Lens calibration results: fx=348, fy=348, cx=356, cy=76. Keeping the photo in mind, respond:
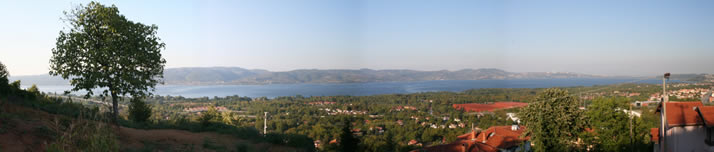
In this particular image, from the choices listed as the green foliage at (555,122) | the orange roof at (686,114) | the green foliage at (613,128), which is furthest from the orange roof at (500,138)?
the orange roof at (686,114)

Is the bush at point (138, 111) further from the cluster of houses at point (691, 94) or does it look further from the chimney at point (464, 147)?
the cluster of houses at point (691, 94)

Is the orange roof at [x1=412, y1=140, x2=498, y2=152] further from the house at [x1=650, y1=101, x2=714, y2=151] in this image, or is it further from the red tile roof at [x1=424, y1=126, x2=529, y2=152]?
the house at [x1=650, y1=101, x2=714, y2=151]

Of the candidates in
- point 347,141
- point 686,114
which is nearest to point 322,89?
point 347,141

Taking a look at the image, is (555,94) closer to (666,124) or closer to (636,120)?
(666,124)

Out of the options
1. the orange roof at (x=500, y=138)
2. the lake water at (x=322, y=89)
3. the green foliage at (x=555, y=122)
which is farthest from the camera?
the lake water at (x=322, y=89)

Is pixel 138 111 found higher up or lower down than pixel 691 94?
higher up

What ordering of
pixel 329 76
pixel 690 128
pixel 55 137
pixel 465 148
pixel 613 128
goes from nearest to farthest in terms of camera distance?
1. pixel 55 137
2. pixel 690 128
3. pixel 613 128
4. pixel 465 148
5. pixel 329 76

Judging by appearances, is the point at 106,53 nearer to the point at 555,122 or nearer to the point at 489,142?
the point at 555,122
